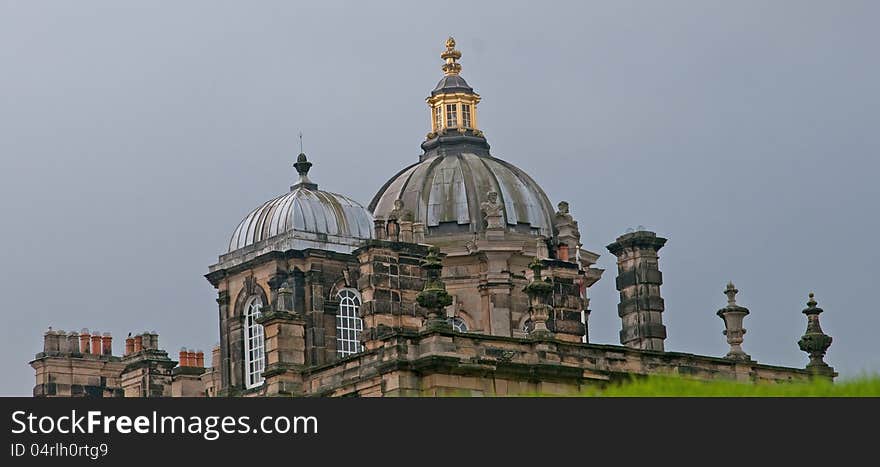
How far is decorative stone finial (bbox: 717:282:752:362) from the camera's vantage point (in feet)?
197

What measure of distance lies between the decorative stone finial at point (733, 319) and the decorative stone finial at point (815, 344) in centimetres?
202

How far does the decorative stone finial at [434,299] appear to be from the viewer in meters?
53.7

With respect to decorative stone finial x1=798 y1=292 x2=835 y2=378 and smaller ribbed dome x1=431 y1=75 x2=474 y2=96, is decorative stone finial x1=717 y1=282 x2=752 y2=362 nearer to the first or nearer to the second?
decorative stone finial x1=798 y1=292 x2=835 y2=378

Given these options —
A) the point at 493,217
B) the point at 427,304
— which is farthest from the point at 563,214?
the point at 427,304

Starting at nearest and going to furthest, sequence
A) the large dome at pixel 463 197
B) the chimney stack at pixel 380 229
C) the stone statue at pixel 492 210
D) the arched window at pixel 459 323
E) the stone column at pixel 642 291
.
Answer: the stone column at pixel 642 291, the chimney stack at pixel 380 229, the arched window at pixel 459 323, the stone statue at pixel 492 210, the large dome at pixel 463 197

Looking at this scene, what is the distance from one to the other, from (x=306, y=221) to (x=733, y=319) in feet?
41.5

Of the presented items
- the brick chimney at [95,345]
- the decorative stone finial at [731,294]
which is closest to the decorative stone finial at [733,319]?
the decorative stone finial at [731,294]

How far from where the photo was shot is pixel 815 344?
61062mm

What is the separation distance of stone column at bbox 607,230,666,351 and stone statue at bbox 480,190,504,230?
27.3ft

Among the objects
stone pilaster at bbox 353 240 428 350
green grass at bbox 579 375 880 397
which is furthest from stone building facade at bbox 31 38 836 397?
green grass at bbox 579 375 880 397

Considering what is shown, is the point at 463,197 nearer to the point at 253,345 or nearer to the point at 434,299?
the point at 253,345

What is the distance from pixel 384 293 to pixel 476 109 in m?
17.2

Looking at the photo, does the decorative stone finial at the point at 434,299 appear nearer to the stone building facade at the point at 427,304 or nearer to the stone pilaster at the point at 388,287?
the stone building facade at the point at 427,304
